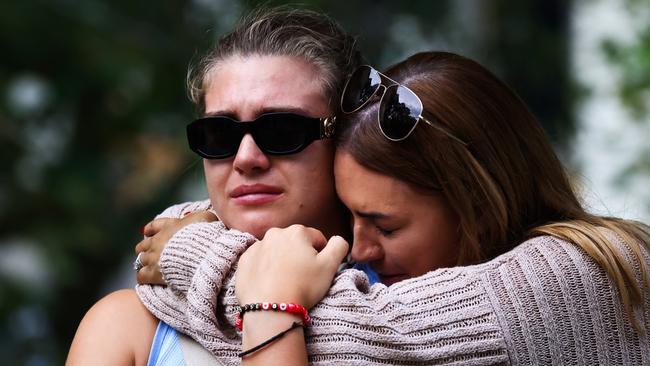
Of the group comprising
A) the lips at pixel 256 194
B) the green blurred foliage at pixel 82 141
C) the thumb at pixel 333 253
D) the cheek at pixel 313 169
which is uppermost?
the green blurred foliage at pixel 82 141

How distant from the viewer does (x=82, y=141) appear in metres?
5.43

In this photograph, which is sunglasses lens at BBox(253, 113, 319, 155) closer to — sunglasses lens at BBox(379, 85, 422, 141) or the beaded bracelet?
sunglasses lens at BBox(379, 85, 422, 141)

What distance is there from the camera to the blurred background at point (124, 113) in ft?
16.3

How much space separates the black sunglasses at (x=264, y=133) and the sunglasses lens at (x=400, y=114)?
0.60ft

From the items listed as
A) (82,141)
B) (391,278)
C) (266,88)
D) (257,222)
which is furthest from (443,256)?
(82,141)

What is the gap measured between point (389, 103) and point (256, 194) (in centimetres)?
41

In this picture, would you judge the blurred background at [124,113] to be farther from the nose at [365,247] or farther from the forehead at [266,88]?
the forehead at [266,88]

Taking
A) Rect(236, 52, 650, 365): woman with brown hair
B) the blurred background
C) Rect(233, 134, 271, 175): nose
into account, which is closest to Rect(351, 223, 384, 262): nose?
Rect(236, 52, 650, 365): woman with brown hair

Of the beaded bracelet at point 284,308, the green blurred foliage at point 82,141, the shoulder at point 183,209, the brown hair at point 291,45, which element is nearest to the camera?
the beaded bracelet at point 284,308

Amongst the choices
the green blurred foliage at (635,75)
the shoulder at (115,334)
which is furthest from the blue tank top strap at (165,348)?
the green blurred foliage at (635,75)

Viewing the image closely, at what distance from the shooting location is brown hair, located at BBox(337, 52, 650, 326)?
9.29ft

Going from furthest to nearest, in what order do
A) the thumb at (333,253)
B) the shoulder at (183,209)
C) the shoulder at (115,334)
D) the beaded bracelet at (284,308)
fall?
the shoulder at (183,209) < the shoulder at (115,334) < the thumb at (333,253) < the beaded bracelet at (284,308)

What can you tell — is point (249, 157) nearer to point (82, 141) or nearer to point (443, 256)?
point (443, 256)

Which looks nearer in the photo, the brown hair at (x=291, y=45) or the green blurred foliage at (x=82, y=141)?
the brown hair at (x=291, y=45)
